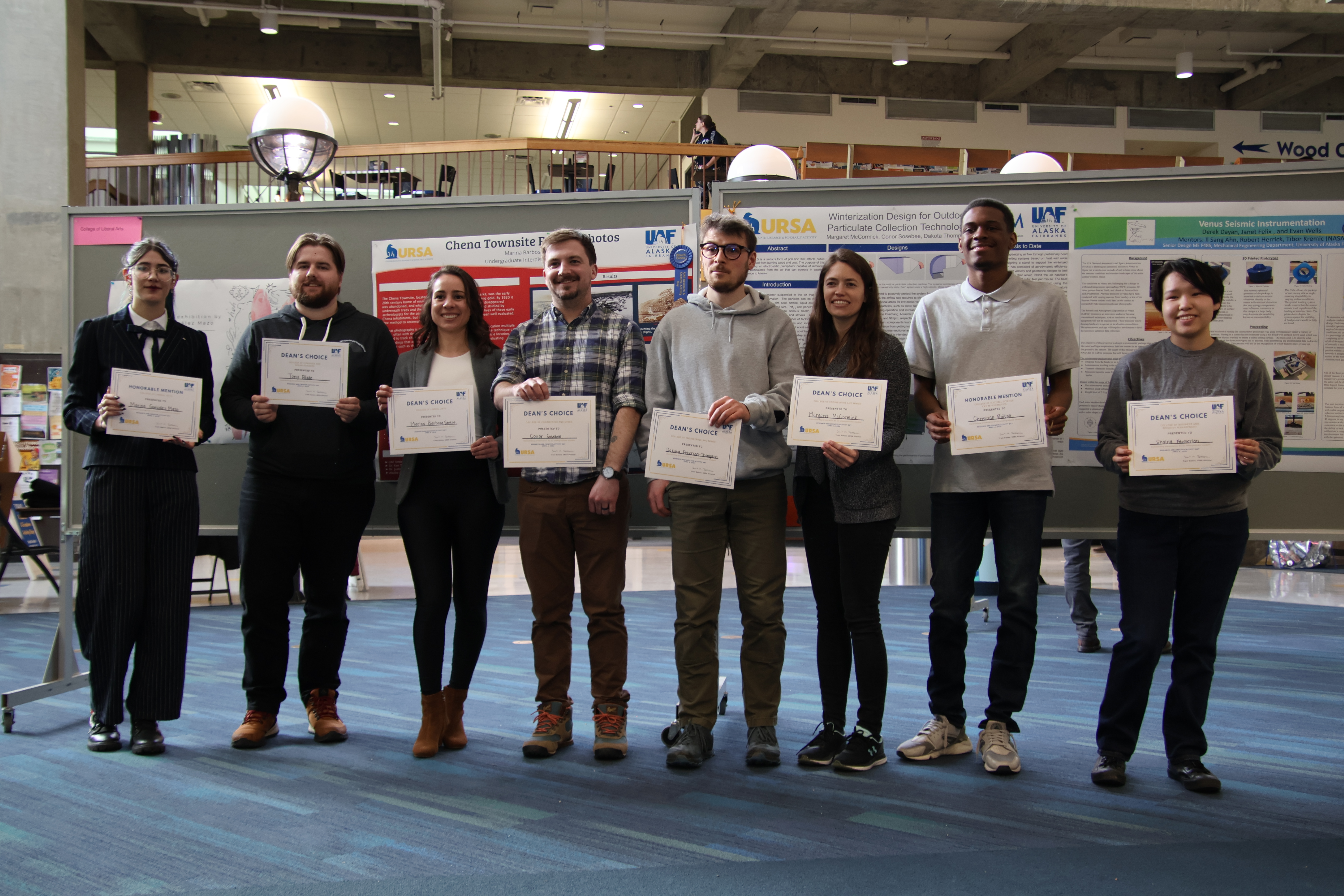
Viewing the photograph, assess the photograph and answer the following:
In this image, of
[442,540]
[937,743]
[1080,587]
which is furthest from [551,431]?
[1080,587]

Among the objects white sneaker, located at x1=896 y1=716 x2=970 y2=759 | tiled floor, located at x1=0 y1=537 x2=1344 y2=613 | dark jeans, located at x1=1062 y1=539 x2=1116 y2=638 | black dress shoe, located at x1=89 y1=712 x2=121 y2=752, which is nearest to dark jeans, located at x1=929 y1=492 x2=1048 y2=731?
white sneaker, located at x1=896 y1=716 x2=970 y2=759

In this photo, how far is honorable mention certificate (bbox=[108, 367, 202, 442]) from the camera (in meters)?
2.87

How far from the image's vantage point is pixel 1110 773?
2600 mm

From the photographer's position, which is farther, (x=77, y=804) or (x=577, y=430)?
(x=577, y=430)

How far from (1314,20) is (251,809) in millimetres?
12311

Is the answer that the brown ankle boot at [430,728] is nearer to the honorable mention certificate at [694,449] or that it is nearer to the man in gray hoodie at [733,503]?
the man in gray hoodie at [733,503]

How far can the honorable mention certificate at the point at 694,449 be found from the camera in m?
2.70

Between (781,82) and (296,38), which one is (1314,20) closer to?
(781,82)

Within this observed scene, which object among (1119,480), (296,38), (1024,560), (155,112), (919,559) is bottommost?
(919,559)

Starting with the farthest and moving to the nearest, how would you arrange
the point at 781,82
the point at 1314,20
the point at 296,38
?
the point at 781,82 < the point at 296,38 < the point at 1314,20

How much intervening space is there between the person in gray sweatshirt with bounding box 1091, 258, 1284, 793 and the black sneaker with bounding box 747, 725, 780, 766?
0.90 metres

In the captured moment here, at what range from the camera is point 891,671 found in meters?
4.22

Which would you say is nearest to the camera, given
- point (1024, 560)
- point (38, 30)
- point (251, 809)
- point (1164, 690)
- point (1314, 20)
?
point (251, 809)

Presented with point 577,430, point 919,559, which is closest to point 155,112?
point 919,559
